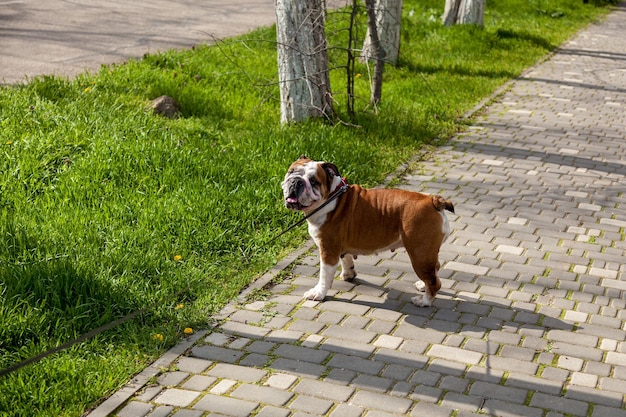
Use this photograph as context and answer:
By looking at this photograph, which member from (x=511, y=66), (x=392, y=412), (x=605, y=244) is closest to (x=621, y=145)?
(x=605, y=244)

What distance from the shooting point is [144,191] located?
7961 millimetres

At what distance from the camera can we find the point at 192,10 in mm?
19484

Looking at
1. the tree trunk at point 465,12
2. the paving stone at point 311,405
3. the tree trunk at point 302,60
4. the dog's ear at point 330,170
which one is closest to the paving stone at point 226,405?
the paving stone at point 311,405

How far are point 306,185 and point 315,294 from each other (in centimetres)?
91

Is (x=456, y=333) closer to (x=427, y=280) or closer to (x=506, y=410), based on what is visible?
(x=427, y=280)

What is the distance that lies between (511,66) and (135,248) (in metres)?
11.7

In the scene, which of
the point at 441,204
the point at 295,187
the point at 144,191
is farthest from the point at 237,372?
the point at 144,191

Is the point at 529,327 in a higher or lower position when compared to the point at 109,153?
lower

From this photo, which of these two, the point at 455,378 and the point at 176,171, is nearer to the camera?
the point at 455,378

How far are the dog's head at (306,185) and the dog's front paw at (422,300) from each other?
3.23ft

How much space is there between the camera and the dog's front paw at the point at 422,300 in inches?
243

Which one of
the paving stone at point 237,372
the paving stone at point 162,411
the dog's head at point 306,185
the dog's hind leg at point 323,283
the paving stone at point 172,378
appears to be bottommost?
the paving stone at point 237,372

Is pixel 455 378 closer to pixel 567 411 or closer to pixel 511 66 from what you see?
pixel 567 411

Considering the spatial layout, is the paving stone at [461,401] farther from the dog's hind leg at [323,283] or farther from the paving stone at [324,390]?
the dog's hind leg at [323,283]
